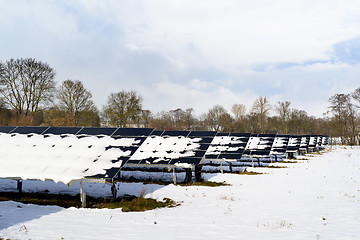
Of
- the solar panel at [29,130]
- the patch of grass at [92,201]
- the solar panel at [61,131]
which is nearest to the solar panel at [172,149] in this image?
the solar panel at [61,131]

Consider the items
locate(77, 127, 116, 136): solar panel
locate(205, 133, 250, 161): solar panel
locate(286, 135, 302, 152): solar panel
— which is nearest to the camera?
locate(77, 127, 116, 136): solar panel

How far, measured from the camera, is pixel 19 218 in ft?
28.8

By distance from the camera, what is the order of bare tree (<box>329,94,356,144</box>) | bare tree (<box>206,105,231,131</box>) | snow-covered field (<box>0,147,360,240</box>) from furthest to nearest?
bare tree (<box>206,105,231,131</box>)
bare tree (<box>329,94,356,144</box>)
snow-covered field (<box>0,147,360,240</box>)

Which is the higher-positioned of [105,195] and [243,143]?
[243,143]

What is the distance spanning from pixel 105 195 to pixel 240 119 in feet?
272

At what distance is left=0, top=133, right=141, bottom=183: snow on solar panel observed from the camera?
35.1ft

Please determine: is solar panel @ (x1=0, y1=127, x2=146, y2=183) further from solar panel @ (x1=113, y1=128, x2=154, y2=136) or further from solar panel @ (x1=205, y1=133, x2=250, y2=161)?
solar panel @ (x1=205, y1=133, x2=250, y2=161)

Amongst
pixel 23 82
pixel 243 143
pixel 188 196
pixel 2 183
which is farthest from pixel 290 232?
pixel 23 82

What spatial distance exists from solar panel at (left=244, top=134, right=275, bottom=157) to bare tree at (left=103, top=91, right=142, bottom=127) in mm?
31757

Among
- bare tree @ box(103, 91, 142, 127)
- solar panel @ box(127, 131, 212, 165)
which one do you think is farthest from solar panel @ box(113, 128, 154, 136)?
bare tree @ box(103, 91, 142, 127)

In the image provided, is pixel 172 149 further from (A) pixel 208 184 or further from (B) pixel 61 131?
(B) pixel 61 131

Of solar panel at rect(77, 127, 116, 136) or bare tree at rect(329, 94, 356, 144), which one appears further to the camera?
bare tree at rect(329, 94, 356, 144)

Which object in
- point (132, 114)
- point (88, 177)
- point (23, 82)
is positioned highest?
point (23, 82)

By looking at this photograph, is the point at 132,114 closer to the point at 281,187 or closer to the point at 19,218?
the point at 281,187
